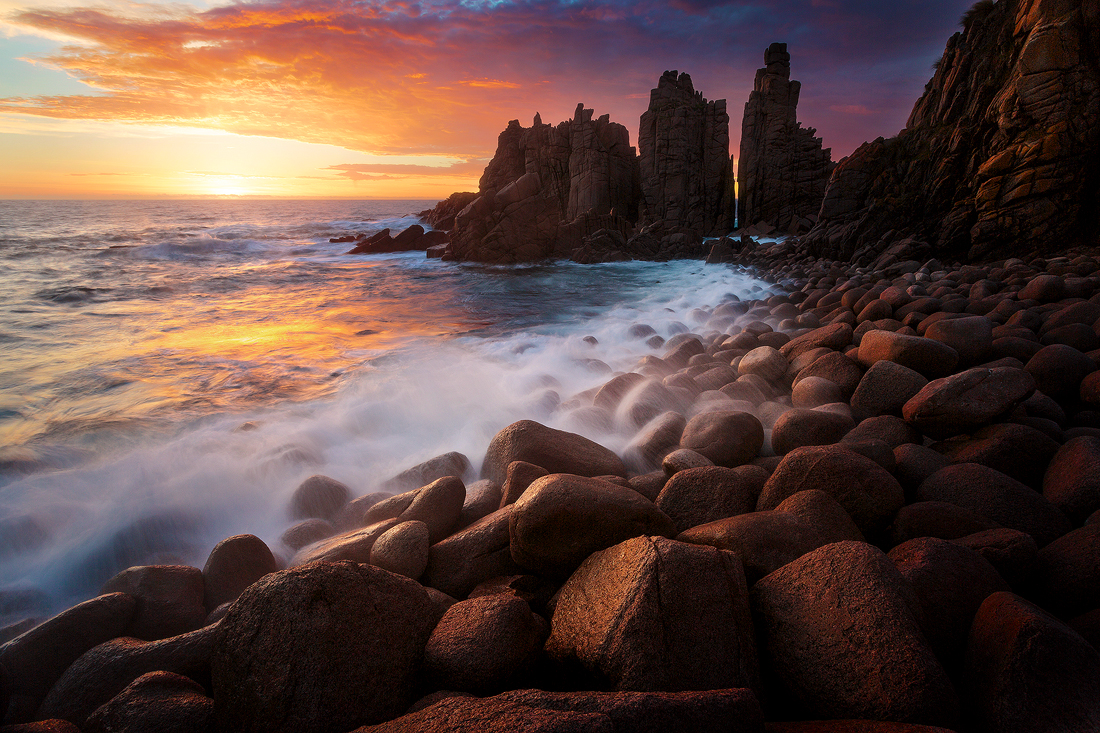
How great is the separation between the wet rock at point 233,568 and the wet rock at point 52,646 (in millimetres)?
397

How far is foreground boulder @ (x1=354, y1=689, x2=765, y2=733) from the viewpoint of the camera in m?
1.28

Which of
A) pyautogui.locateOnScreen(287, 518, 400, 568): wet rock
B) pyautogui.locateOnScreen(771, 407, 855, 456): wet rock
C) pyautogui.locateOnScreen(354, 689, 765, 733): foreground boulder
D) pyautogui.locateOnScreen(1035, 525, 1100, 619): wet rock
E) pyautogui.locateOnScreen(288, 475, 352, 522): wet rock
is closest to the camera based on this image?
pyautogui.locateOnScreen(354, 689, 765, 733): foreground boulder

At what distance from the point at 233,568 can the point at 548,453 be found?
2125mm

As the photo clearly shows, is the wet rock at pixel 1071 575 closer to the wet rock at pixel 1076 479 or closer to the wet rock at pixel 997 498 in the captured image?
the wet rock at pixel 997 498

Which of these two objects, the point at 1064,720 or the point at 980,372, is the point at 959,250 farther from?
the point at 1064,720

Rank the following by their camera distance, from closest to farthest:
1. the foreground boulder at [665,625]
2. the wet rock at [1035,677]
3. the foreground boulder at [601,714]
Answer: the foreground boulder at [601,714] → the wet rock at [1035,677] → the foreground boulder at [665,625]

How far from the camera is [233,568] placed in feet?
9.82

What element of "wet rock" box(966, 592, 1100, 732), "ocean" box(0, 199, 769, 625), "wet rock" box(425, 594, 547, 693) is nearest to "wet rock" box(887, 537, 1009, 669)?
A: "wet rock" box(966, 592, 1100, 732)

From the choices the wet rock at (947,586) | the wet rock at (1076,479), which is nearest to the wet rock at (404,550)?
the wet rock at (947,586)

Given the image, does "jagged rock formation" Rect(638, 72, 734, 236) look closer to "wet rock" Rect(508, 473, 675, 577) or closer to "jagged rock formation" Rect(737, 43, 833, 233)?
"jagged rock formation" Rect(737, 43, 833, 233)

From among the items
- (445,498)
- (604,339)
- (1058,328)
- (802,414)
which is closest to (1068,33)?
(1058,328)

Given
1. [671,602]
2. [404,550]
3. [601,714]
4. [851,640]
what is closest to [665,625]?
[671,602]

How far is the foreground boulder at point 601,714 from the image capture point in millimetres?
1280

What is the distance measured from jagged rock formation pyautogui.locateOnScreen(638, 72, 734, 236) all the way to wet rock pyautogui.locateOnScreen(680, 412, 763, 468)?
38064 millimetres
